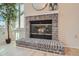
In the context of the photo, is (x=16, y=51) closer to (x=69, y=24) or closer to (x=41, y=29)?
(x=41, y=29)

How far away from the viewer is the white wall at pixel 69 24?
2236mm

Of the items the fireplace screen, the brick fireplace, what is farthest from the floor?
the fireplace screen

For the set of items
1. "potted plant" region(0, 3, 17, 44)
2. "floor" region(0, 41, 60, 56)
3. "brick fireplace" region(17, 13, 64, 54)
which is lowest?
"floor" region(0, 41, 60, 56)

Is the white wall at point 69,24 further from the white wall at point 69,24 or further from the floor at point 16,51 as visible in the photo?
the floor at point 16,51

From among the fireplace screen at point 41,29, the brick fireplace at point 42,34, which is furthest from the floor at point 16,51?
the fireplace screen at point 41,29

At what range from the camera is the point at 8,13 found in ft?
7.66

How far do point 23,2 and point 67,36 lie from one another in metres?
0.96

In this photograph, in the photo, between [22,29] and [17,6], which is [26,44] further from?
[17,6]

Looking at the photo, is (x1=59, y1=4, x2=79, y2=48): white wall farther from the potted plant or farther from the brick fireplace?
the potted plant

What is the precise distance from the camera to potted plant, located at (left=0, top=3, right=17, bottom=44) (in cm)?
231

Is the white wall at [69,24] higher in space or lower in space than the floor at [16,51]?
higher

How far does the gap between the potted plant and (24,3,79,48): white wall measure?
801 millimetres

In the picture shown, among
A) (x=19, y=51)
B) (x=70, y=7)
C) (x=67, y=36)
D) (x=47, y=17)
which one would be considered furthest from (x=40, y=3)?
(x=19, y=51)

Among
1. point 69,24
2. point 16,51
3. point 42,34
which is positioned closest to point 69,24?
point 69,24
